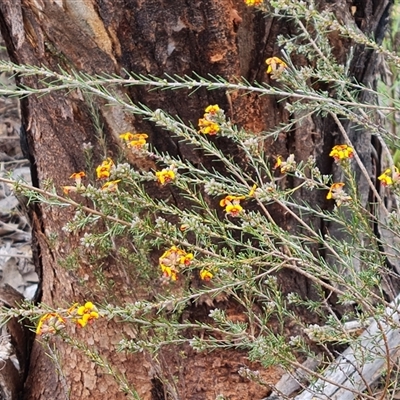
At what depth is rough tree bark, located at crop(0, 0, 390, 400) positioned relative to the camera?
1654mm

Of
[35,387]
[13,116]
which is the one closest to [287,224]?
[35,387]

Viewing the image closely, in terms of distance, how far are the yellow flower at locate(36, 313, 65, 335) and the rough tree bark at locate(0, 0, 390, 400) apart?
0.48 metres

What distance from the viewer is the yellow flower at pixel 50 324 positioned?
1354 millimetres

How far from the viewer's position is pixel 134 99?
68.4 inches

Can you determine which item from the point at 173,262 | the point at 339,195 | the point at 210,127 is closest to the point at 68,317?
the point at 173,262

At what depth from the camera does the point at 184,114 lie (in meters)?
1.78

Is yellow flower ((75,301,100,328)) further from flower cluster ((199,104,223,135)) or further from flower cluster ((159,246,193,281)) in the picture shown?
flower cluster ((199,104,223,135))

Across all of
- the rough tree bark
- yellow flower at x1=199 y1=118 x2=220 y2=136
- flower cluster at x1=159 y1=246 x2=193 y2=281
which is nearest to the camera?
flower cluster at x1=159 y1=246 x2=193 y2=281

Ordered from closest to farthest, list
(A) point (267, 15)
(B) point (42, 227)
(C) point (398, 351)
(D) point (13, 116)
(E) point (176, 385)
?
1. (A) point (267, 15)
2. (C) point (398, 351)
3. (E) point (176, 385)
4. (B) point (42, 227)
5. (D) point (13, 116)

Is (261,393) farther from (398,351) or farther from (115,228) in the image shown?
(115,228)

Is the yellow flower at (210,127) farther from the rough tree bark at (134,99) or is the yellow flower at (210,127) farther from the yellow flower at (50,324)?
the yellow flower at (50,324)

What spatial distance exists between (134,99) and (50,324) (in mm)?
666

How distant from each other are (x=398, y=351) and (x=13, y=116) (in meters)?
3.13

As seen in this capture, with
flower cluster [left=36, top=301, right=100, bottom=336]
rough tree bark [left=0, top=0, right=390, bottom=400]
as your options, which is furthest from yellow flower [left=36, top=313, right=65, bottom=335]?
rough tree bark [left=0, top=0, right=390, bottom=400]
